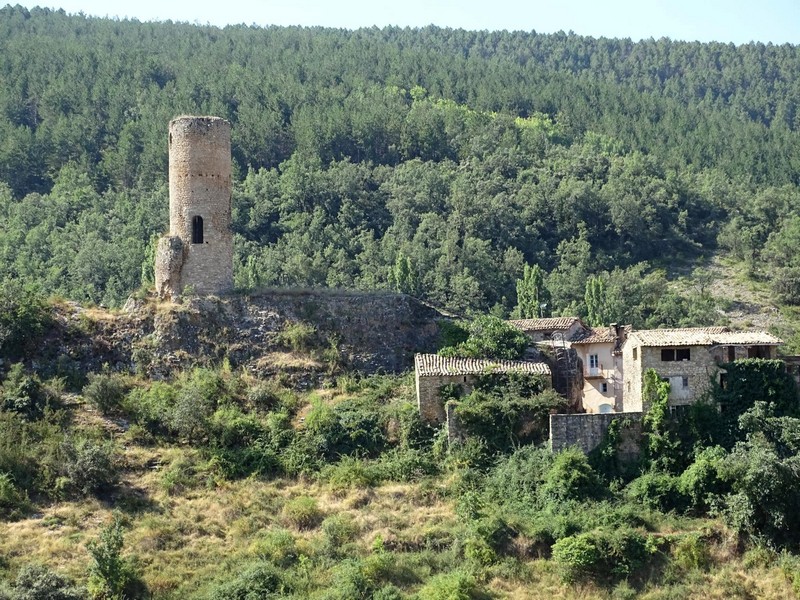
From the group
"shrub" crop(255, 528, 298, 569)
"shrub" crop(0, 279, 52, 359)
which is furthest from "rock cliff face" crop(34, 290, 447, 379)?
"shrub" crop(255, 528, 298, 569)

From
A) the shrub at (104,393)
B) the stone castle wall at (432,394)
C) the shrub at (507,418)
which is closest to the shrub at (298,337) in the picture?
the stone castle wall at (432,394)

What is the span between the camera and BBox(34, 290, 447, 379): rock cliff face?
3378 cm

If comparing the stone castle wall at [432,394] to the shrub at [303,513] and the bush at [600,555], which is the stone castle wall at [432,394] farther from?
the bush at [600,555]

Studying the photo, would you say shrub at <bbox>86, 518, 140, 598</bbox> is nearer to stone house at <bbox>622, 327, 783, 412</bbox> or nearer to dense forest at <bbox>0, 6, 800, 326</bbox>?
stone house at <bbox>622, 327, 783, 412</bbox>

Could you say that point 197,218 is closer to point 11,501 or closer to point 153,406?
point 153,406

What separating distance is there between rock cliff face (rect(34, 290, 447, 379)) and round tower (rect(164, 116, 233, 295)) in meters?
0.99

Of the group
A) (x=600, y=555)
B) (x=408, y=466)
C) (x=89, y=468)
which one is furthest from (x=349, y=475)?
(x=600, y=555)

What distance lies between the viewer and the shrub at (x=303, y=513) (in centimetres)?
2736

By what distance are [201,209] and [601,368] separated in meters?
13.2

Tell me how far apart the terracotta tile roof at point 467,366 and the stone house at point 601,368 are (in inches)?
114

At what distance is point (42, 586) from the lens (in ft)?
78.6

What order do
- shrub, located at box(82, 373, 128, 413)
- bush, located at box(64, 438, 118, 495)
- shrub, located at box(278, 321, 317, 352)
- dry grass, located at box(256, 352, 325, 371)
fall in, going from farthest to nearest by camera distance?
shrub, located at box(278, 321, 317, 352) < dry grass, located at box(256, 352, 325, 371) < shrub, located at box(82, 373, 128, 413) < bush, located at box(64, 438, 118, 495)

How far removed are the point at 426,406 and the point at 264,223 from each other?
3322 centimetres

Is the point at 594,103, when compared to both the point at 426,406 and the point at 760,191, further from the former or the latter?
the point at 426,406
